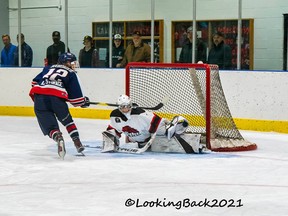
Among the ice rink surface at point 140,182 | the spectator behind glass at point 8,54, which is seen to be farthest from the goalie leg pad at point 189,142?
the spectator behind glass at point 8,54

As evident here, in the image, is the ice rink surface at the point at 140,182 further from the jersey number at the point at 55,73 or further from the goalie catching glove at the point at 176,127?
the jersey number at the point at 55,73

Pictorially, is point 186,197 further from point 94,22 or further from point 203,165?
point 94,22

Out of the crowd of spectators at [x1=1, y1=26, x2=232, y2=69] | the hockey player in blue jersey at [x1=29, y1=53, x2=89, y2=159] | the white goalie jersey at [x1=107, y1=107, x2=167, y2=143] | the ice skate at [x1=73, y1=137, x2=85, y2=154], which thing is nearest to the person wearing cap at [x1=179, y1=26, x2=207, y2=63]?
the crowd of spectators at [x1=1, y1=26, x2=232, y2=69]

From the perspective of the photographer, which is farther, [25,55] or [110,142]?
[25,55]

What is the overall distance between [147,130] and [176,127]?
262 millimetres

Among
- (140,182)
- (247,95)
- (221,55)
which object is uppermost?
(221,55)

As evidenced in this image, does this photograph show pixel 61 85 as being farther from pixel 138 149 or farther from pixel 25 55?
pixel 25 55

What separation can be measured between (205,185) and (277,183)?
512 mm

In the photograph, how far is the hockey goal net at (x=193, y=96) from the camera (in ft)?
22.2

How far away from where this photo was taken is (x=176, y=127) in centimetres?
643

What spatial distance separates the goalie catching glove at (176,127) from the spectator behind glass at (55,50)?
13.7ft

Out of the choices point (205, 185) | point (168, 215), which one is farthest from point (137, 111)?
point (168, 215)

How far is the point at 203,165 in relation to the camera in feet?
19.0

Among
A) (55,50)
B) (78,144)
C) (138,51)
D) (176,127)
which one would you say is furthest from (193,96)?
(55,50)
